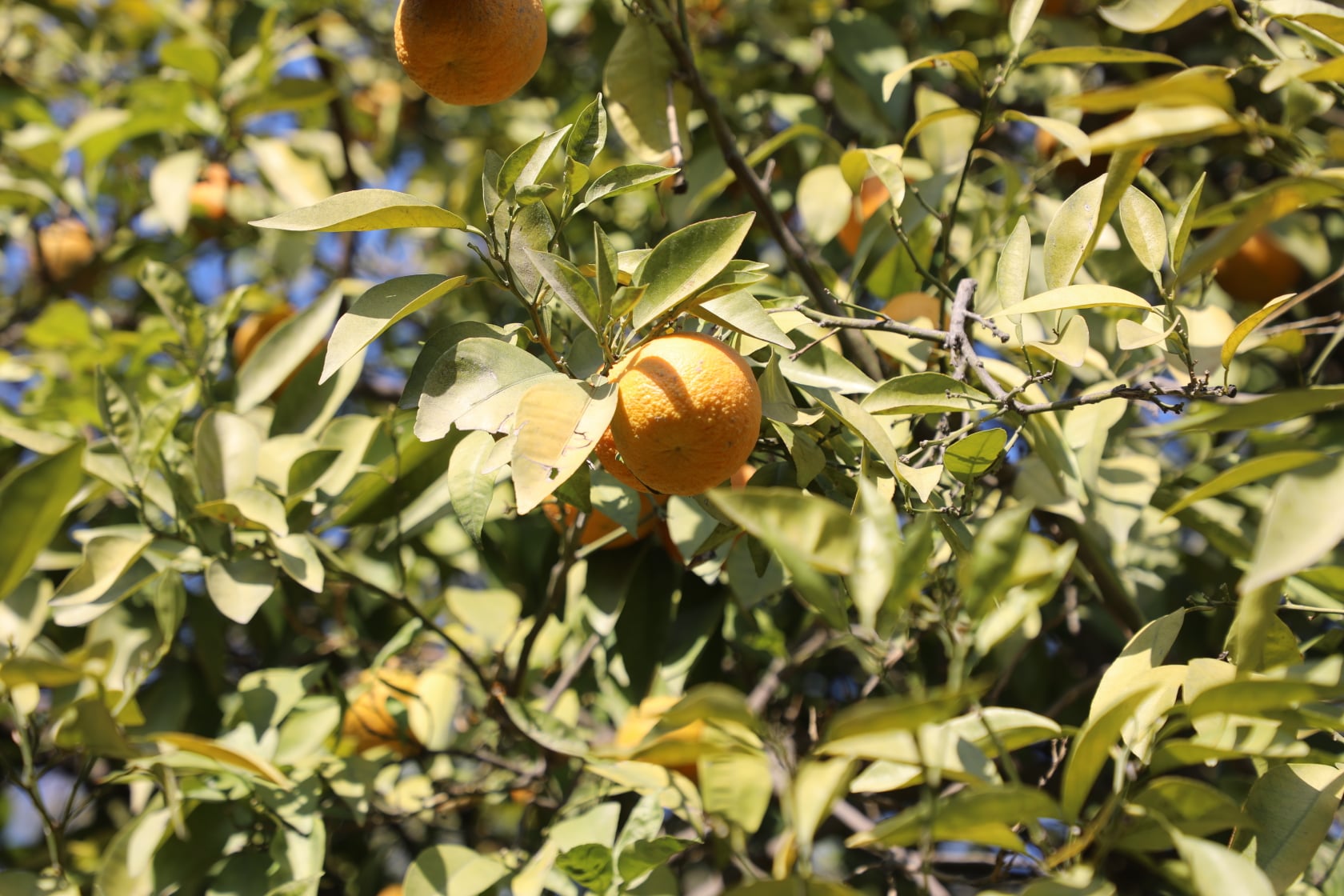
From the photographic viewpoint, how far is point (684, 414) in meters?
0.76

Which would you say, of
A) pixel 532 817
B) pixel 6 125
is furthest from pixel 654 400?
pixel 6 125

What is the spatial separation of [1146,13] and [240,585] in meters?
1.04

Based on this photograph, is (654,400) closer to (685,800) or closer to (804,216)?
(685,800)

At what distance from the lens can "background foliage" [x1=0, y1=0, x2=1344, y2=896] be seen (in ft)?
2.26

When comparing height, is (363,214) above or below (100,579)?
above

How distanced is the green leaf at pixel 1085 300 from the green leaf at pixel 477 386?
15.7 inches

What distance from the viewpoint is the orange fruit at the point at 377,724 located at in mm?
1462

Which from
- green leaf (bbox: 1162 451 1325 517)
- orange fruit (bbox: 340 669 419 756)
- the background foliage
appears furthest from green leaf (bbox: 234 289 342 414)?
green leaf (bbox: 1162 451 1325 517)

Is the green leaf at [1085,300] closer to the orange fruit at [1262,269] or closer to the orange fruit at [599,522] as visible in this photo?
the orange fruit at [599,522]

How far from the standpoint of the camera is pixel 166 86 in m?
1.85

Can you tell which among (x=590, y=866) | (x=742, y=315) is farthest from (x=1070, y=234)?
(x=590, y=866)

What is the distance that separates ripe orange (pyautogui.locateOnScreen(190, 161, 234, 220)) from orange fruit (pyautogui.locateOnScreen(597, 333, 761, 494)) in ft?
5.55

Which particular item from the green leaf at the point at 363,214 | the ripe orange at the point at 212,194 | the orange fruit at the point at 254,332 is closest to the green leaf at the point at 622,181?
the green leaf at the point at 363,214

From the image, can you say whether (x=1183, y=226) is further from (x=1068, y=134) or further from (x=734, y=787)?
(x=734, y=787)
